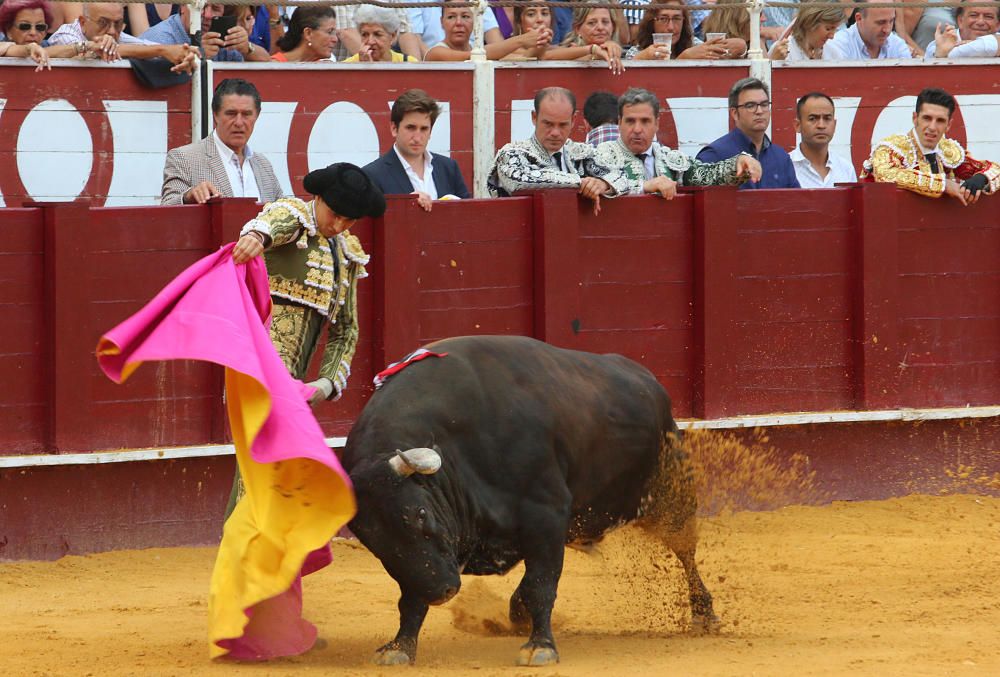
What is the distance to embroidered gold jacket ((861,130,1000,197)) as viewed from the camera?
8297mm

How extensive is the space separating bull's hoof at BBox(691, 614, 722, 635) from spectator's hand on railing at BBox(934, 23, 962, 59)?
4702 mm

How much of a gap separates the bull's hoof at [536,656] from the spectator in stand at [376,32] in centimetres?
389

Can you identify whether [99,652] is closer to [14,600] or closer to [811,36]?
[14,600]

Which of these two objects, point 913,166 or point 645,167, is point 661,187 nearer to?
point 645,167

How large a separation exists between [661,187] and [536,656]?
10.2 feet

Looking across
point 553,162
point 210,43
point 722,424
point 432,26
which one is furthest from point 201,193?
point 432,26

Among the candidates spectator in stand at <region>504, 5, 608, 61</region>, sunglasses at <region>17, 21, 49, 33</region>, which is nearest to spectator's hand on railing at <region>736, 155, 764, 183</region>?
spectator in stand at <region>504, 5, 608, 61</region>

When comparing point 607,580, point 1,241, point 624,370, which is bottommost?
point 607,580

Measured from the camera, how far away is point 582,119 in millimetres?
8656

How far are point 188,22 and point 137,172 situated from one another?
2.31 feet

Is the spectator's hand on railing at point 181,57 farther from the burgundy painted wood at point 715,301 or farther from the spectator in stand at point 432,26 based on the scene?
the burgundy painted wood at point 715,301

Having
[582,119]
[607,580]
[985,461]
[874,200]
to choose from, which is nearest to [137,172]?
[582,119]

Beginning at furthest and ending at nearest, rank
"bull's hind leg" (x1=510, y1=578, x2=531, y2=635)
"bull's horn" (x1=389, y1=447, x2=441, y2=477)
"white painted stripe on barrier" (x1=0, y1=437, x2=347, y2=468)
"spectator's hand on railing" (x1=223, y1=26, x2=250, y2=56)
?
"spectator's hand on railing" (x1=223, y1=26, x2=250, y2=56), "white painted stripe on barrier" (x1=0, y1=437, x2=347, y2=468), "bull's hind leg" (x1=510, y1=578, x2=531, y2=635), "bull's horn" (x1=389, y1=447, x2=441, y2=477)

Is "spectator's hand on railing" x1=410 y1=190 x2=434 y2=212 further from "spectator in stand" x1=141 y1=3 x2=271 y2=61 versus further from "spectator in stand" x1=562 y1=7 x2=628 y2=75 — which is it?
"spectator in stand" x1=562 y1=7 x2=628 y2=75
